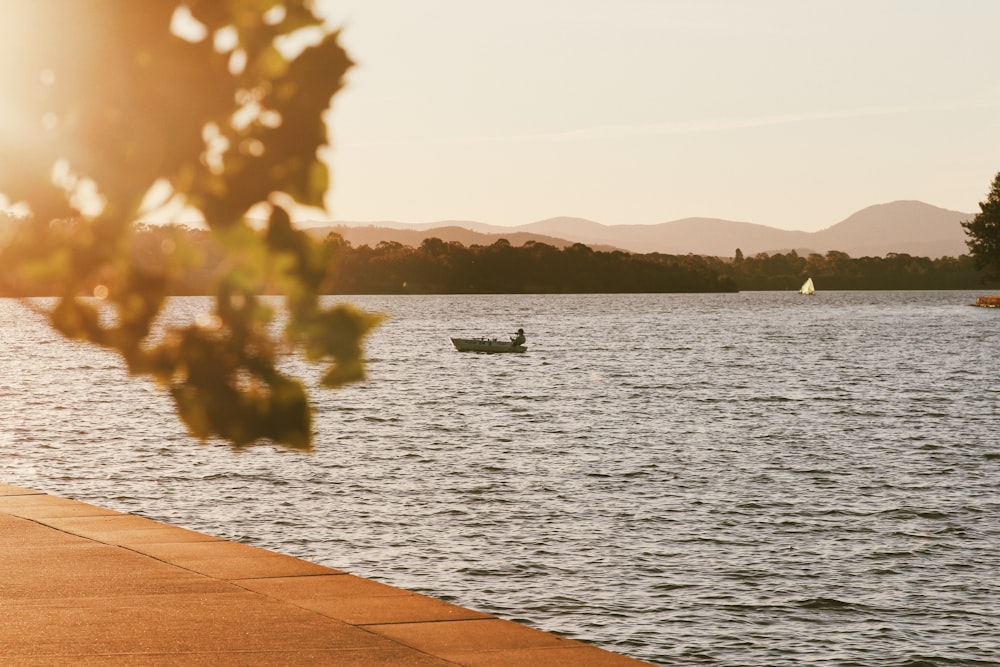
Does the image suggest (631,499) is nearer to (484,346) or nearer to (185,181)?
(185,181)

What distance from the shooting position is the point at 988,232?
488ft

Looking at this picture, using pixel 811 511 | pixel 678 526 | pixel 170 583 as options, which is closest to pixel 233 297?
pixel 170 583

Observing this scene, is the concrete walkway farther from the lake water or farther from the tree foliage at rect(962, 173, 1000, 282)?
the tree foliage at rect(962, 173, 1000, 282)

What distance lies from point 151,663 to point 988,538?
2371 centimetres

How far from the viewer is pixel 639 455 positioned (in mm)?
43188

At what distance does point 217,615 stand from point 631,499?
23912 mm

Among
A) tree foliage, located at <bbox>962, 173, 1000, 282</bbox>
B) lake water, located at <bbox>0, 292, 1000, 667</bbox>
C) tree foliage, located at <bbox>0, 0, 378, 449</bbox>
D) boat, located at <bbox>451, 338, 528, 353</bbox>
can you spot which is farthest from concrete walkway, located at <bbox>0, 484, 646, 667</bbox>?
tree foliage, located at <bbox>962, 173, 1000, 282</bbox>

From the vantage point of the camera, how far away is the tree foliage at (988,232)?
14875cm

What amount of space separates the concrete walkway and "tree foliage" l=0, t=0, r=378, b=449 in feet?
22.8

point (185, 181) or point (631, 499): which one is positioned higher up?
point (185, 181)

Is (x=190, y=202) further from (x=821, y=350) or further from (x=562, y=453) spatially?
(x=821, y=350)


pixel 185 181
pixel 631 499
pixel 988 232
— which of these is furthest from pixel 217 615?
pixel 988 232

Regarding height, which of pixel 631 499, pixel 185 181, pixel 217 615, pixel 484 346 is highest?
pixel 185 181

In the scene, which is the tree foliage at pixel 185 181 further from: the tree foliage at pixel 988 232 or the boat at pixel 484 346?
the tree foliage at pixel 988 232
